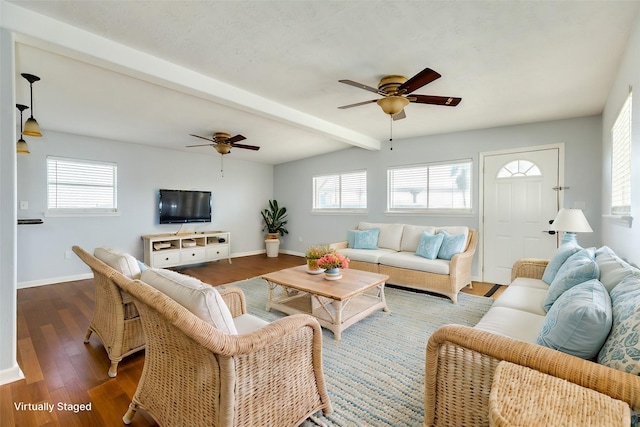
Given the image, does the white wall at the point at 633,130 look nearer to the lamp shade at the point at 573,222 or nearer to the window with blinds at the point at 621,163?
the window with blinds at the point at 621,163

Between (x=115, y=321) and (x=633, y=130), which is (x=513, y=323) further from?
(x=115, y=321)

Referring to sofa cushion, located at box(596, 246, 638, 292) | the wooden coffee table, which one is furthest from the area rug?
sofa cushion, located at box(596, 246, 638, 292)

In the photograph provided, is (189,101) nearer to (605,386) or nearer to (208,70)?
(208,70)

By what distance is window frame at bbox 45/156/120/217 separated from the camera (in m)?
4.35

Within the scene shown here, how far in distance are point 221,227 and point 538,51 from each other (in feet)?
19.9

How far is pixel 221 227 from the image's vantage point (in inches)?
256

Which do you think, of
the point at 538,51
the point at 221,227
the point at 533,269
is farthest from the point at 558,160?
the point at 221,227

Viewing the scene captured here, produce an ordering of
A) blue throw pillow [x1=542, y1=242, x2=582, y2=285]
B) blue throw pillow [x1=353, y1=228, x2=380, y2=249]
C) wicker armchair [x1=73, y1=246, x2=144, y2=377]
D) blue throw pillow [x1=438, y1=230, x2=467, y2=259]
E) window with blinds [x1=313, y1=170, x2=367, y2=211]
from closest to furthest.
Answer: wicker armchair [x1=73, y1=246, x2=144, y2=377] < blue throw pillow [x1=542, y1=242, x2=582, y2=285] < blue throw pillow [x1=438, y1=230, x2=467, y2=259] < blue throw pillow [x1=353, y1=228, x2=380, y2=249] < window with blinds [x1=313, y1=170, x2=367, y2=211]

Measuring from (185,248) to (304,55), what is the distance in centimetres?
443

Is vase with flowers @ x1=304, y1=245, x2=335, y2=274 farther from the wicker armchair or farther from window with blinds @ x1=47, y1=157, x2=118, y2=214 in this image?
window with blinds @ x1=47, y1=157, x2=118, y2=214

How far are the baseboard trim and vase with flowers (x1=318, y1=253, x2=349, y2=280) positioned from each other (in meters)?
2.43

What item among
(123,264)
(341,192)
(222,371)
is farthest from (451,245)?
(123,264)

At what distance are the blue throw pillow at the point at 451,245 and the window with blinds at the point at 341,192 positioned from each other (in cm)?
206

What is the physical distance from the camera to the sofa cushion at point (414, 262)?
12.0ft
